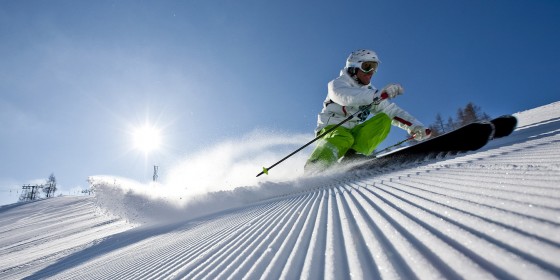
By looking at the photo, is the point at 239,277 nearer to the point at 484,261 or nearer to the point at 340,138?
the point at 484,261

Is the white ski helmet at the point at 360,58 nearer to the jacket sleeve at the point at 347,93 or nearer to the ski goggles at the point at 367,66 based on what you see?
the ski goggles at the point at 367,66

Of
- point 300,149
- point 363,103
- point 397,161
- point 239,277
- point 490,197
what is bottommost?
point 239,277

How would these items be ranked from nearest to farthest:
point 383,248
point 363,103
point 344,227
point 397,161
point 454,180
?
point 383,248
point 344,227
point 454,180
point 397,161
point 363,103

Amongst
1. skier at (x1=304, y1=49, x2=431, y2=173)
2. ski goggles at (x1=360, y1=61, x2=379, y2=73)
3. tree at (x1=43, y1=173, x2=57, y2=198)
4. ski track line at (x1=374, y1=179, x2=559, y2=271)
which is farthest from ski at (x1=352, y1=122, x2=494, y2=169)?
tree at (x1=43, y1=173, x2=57, y2=198)

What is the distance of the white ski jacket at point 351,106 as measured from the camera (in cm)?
520

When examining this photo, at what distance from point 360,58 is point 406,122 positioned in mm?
1646

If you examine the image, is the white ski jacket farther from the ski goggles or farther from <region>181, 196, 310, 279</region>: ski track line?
<region>181, 196, 310, 279</region>: ski track line

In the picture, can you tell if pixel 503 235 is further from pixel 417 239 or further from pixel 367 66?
pixel 367 66

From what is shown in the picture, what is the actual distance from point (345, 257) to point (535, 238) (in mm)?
476

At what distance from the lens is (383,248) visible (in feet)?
2.92

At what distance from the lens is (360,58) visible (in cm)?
594

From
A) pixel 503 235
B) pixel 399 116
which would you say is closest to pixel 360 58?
pixel 399 116

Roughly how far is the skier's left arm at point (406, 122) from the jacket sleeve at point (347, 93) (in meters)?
1.17

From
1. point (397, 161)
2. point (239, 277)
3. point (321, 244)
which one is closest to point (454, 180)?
point (321, 244)
